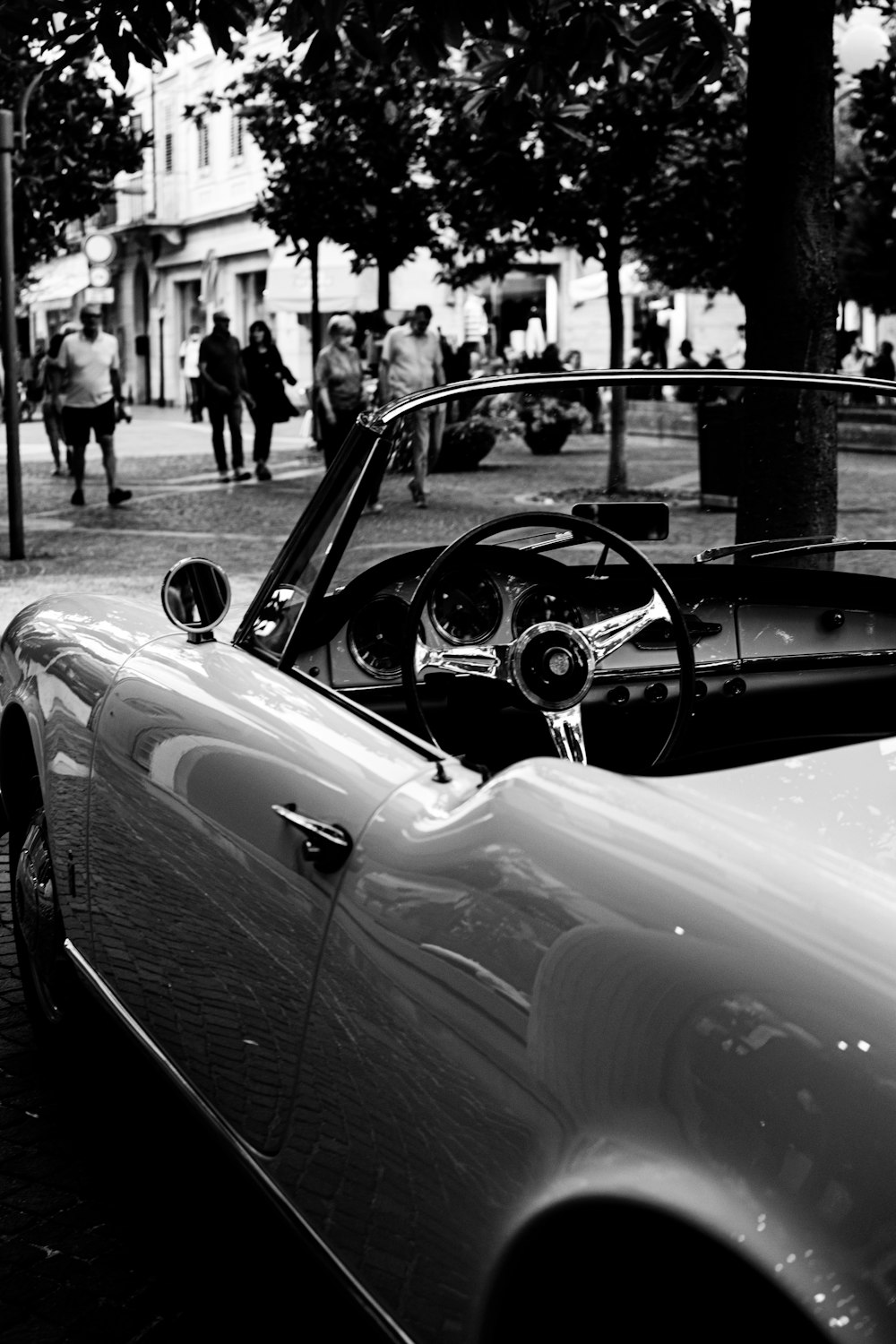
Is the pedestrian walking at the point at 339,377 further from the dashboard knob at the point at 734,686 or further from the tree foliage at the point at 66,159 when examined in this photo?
the dashboard knob at the point at 734,686

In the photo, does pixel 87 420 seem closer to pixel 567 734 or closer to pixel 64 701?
pixel 64 701

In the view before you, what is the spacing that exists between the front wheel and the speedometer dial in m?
1.14

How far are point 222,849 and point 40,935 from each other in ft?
4.15

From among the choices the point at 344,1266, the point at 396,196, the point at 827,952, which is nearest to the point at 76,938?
the point at 344,1266

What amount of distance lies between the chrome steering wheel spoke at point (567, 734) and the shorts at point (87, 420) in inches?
594

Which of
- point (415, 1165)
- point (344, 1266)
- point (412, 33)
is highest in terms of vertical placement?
point (412, 33)

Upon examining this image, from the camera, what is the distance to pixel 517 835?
1.78 metres

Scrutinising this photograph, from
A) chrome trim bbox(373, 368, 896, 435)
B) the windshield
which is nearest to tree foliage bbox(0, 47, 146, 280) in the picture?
the windshield

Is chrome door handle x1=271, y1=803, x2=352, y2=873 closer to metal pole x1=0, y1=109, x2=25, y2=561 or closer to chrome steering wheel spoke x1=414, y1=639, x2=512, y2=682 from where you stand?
chrome steering wheel spoke x1=414, y1=639, x2=512, y2=682

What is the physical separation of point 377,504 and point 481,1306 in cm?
141

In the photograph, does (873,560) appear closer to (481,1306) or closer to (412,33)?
(481,1306)

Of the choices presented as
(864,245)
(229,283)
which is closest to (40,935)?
(864,245)

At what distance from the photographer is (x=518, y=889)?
1747mm

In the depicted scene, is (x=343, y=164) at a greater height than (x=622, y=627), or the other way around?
(x=343, y=164)
